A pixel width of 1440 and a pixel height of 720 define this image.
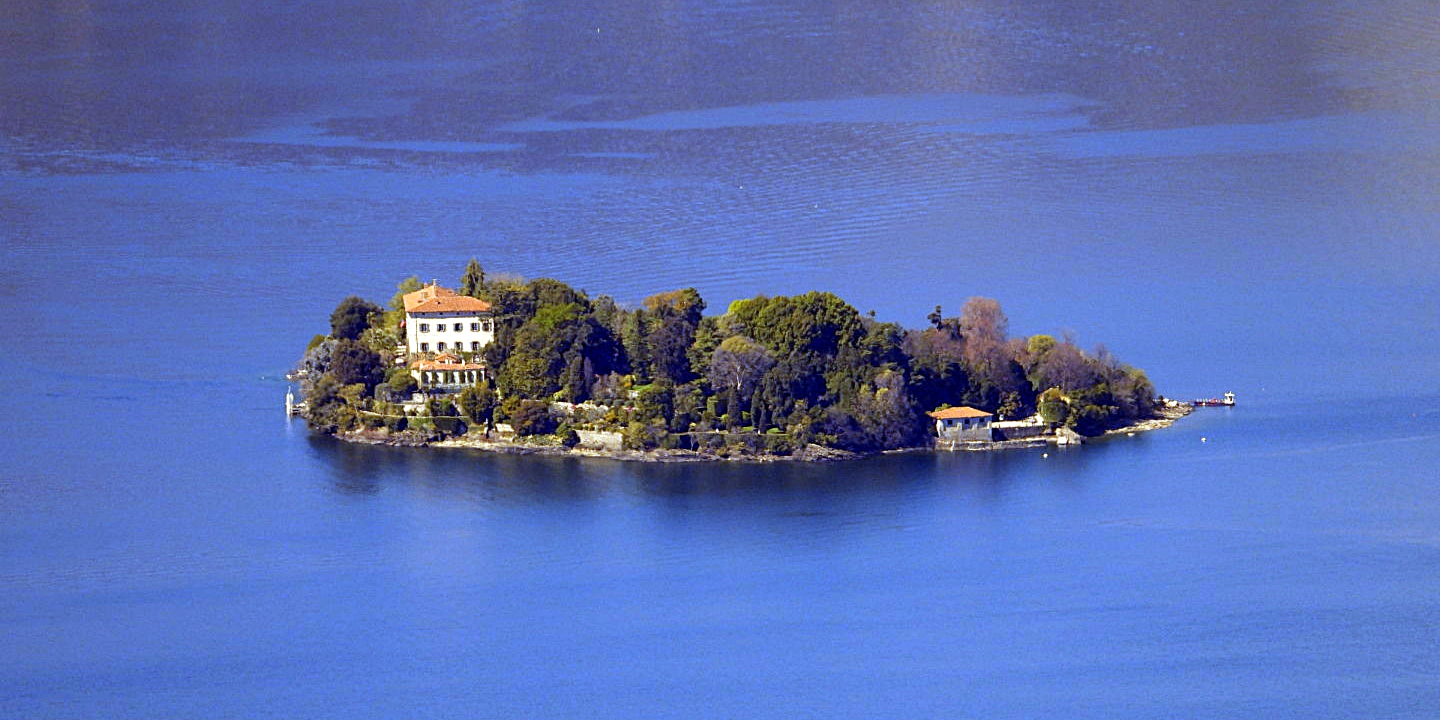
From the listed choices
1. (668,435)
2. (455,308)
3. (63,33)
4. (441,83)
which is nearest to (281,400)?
(455,308)

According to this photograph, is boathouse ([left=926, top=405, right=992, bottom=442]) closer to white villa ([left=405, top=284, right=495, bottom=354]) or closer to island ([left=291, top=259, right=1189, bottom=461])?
island ([left=291, top=259, right=1189, bottom=461])

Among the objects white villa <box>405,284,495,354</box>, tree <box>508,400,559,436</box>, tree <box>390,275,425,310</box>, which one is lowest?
tree <box>508,400,559,436</box>

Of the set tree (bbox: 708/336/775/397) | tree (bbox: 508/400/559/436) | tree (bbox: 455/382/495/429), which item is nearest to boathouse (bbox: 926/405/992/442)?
tree (bbox: 708/336/775/397)

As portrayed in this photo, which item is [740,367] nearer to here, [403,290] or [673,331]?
[673,331]

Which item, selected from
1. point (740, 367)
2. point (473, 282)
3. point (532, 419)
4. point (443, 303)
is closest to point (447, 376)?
point (443, 303)

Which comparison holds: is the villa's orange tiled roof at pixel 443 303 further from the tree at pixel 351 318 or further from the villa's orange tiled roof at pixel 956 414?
the villa's orange tiled roof at pixel 956 414

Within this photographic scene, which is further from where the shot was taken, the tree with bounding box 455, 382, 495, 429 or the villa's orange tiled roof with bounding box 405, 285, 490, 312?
the villa's orange tiled roof with bounding box 405, 285, 490, 312

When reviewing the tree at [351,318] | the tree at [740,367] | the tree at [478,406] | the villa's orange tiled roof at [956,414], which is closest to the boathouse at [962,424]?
the villa's orange tiled roof at [956,414]
